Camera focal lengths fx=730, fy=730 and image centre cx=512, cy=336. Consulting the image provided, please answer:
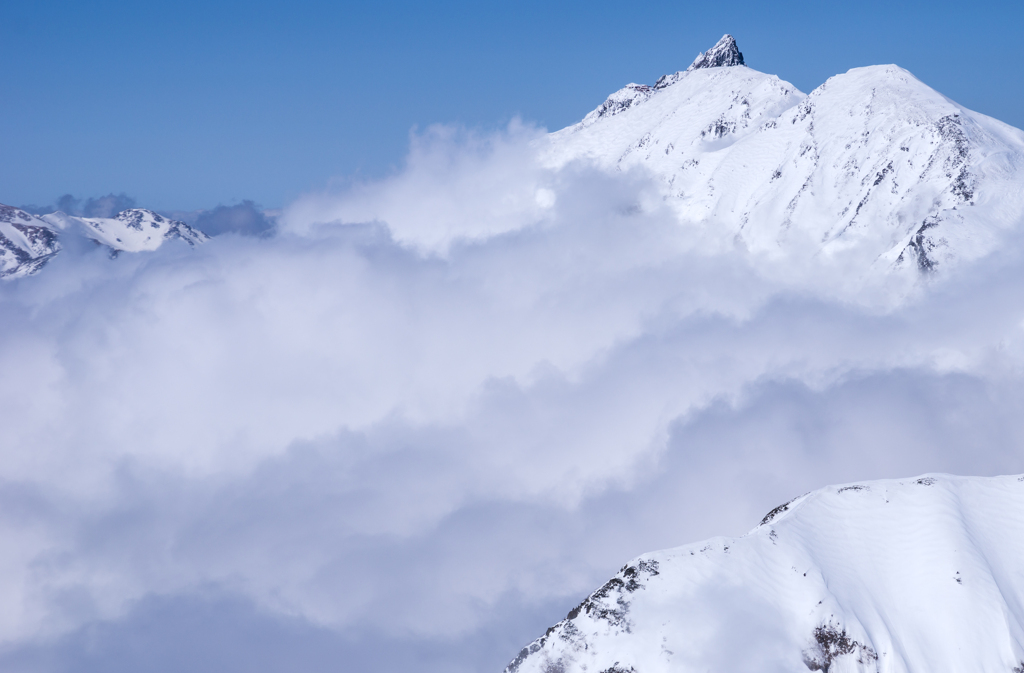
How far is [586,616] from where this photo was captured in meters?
69.2

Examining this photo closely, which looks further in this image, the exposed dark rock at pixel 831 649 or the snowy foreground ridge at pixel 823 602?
the snowy foreground ridge at pixel 823 602

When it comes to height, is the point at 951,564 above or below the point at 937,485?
below

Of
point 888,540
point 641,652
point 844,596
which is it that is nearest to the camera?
point 641,652

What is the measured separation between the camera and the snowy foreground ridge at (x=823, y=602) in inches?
2601

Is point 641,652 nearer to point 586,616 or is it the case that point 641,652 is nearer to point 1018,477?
point 586,616

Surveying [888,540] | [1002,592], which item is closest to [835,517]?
[888,540]

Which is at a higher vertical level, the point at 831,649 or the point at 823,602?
the point at 823,602

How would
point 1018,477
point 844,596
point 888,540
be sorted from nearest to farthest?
point 844,596 → point 888,540 → point 1018,477

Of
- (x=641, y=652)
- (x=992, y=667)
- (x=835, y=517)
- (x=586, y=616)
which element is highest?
(x=835, y=517)

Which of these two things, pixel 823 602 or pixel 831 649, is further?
pixel 823 602

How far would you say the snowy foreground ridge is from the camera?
66062 millimetres

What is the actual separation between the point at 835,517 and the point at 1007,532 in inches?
693

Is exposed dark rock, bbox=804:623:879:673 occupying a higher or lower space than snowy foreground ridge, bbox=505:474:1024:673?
lower

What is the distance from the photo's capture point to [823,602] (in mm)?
68500
